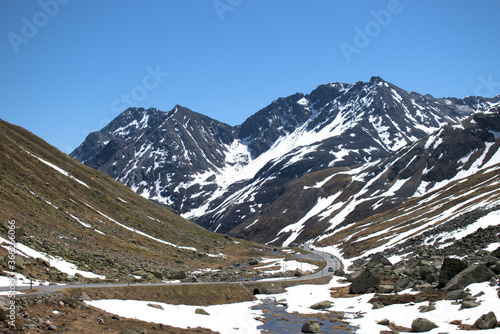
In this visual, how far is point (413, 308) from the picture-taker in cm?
3678

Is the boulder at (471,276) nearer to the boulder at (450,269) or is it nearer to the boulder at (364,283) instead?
the boulder at (450,269)

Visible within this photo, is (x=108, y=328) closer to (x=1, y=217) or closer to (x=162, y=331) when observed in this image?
(x=162, y=331)

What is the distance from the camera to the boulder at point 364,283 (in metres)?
51.3

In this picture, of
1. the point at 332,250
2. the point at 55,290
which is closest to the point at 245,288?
the point at 55,290

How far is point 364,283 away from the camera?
51.8 meters

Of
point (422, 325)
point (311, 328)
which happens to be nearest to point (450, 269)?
point (422, 325)

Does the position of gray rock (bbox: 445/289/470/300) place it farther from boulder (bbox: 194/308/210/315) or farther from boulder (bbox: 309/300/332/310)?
boulder (bbox: 194/308/210/315)

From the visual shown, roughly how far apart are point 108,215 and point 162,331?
214 feet

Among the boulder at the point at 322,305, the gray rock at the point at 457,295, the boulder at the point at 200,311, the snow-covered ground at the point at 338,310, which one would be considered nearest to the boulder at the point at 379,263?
the snow-covered ground at the point at 338,310

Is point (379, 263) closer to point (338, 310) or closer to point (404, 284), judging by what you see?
point (404, 284)

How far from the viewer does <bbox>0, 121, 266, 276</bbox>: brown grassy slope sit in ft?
176

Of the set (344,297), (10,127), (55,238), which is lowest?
(55,238)

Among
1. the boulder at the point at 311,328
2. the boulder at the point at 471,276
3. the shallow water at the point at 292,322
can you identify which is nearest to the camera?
the boulder at the point at 471,276

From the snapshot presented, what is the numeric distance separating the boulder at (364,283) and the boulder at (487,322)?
23562 millimetres
